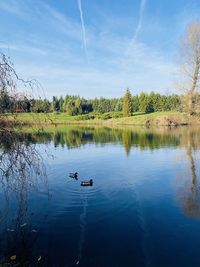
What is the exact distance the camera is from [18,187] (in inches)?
334

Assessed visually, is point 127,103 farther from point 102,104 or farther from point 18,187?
point 18,187

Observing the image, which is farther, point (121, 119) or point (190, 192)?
point (121, 119)

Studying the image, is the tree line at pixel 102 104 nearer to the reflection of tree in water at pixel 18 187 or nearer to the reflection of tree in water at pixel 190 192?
the reflection of tree in water at pixel 18 187

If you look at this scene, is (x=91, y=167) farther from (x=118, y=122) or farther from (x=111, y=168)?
(x=118, y=122)

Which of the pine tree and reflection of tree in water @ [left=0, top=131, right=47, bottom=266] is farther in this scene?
the pine tree

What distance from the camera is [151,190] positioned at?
1479cm

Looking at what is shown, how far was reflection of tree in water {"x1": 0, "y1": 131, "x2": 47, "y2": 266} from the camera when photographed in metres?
6.81

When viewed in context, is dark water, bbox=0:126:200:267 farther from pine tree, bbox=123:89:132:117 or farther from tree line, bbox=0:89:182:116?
pine tree, bbox=123:89:132:117

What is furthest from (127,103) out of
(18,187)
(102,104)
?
(18,187)

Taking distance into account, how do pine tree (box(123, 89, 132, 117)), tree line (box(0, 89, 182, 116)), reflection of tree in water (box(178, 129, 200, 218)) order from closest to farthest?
tree line (box(0, 89, 182, 116)), reflection of tree in water (box(178, 129, 200, 218)), pine tree (box(123, 89, 132, 117))

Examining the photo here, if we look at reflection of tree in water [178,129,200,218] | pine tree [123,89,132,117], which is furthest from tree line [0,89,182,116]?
reflection of tree in water [178,129,200,218]

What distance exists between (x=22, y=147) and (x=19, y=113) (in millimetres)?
860

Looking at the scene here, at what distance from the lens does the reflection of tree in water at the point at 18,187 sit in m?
6.81

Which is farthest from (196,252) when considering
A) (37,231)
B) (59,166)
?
(59,166)
